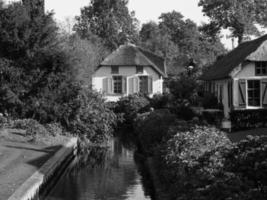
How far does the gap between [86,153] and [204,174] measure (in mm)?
14523

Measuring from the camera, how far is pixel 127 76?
4378 centimetres

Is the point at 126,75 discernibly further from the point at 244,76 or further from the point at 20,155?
the point at 20,155

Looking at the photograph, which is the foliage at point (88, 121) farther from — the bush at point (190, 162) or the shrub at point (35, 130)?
the bush at point (190, 162)

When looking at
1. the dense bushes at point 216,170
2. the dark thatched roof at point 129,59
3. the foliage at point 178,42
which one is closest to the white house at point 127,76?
the dark thatched roof at point 129,59

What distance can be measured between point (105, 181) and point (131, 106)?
2198 cm

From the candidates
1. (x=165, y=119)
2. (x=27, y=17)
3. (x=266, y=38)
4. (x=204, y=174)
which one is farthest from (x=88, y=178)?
(x=266, y=38)

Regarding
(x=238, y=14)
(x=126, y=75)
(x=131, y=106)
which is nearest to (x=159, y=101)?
(x=131, y=106)

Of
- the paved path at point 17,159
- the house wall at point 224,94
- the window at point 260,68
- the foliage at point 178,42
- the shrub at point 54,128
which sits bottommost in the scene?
the paved path at point 17,159

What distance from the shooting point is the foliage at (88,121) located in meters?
24.1

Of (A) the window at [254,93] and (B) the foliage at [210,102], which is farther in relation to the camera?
(B) the foliage at [210,102]

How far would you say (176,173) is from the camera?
10531 millimetres

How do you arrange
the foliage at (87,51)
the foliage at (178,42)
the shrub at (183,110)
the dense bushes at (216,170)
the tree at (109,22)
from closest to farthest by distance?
the dense bushes at (216,170) → the shrub at (183,110) → the foliage at (87,51) → the foliage at (178,42) → the tree at (109,22)

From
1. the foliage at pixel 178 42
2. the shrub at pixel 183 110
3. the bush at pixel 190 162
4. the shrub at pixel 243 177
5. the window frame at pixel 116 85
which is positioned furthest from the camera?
the foliage at pixel 178 42

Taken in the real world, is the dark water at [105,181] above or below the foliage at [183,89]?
below
